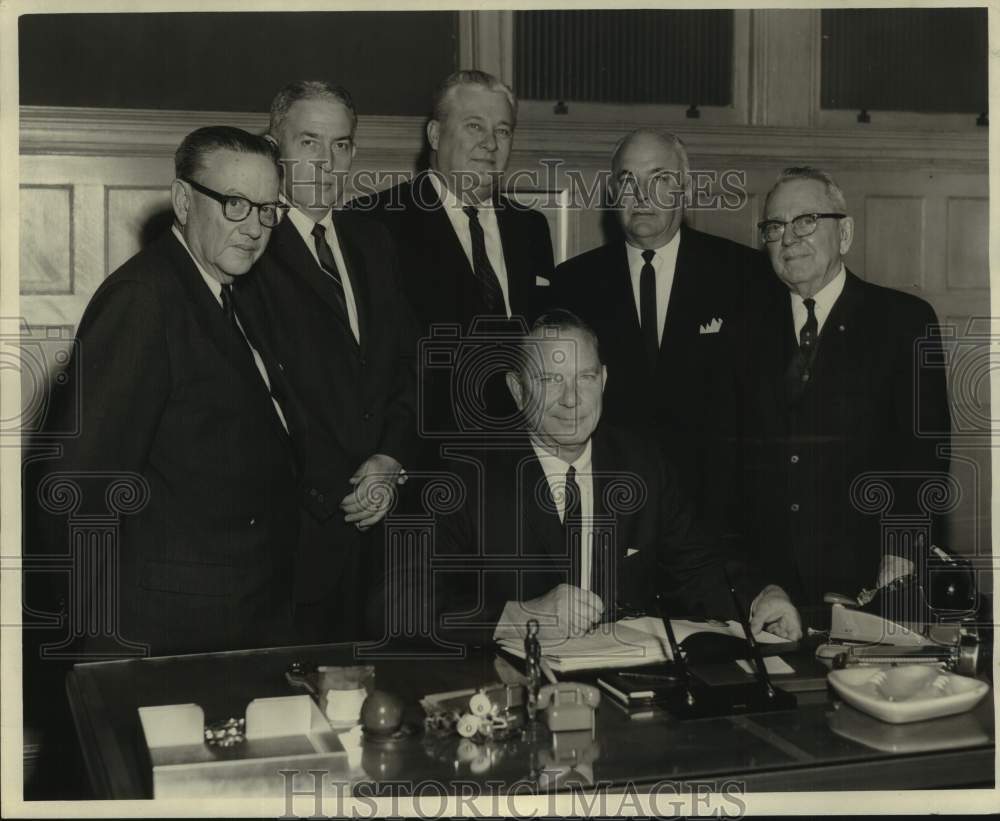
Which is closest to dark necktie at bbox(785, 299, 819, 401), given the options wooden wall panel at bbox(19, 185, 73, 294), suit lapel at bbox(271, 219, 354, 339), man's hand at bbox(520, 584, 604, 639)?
man's hand at bbox(520, 584, 604, 639)

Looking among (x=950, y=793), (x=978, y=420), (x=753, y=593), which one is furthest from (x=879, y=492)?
(x=950, y=793)

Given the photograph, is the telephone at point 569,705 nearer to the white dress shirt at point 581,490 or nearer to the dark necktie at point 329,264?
the white dress shirt at point 581,490

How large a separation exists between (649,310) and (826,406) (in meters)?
0.59

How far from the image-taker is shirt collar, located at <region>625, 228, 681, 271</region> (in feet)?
10.6

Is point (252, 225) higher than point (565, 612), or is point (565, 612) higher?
point (252, 225)

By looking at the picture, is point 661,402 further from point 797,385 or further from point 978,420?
point 978,420

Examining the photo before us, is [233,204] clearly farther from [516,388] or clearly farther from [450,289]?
[516,388]

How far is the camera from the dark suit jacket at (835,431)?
321cm

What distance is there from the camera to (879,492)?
10.5ft

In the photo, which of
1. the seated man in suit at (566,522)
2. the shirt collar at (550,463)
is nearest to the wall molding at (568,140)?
the seated man in suit at (566,522)

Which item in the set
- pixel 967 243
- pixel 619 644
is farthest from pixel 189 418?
pixel 967 243

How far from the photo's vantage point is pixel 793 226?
3.21 meters

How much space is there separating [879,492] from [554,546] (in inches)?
39.9

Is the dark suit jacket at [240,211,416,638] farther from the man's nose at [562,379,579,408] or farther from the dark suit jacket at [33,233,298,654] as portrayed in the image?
the man's nose at [562,379,579,408]
